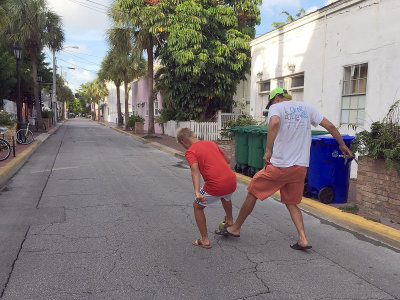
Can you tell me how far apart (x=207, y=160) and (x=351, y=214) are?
2.69m

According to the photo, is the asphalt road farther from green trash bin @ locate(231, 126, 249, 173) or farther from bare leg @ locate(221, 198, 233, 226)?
green trash bin @ locate(231, 126, 249, 173)

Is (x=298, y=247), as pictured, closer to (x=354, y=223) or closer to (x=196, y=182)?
Answer: (x=354, y=223)

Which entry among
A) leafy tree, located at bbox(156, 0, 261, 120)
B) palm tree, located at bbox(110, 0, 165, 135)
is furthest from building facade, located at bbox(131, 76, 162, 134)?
leafy tree, located at bbox(156, 0, 261, 120)

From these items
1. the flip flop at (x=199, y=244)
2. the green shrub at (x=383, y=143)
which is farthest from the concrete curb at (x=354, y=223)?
the flip flop at (x=199, y=244)

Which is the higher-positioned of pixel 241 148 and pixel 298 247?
pixel 241 148

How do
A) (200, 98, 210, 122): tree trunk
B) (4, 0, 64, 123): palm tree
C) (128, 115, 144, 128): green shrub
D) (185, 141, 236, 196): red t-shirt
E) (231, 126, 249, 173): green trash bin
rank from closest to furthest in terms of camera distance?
(185, 141, 236, 196): red t-shirt → (231, 126, 249, 173): green trash bin → (200, 98, 210, 122): tree trunk → (4, 0, 64, 123): palm tree → (128, 115, 144, 128): green shrub

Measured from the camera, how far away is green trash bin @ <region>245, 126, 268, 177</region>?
24.6 feet

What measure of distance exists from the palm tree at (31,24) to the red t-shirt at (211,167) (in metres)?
21.9

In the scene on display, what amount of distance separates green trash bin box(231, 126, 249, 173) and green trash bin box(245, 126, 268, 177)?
0.86ft

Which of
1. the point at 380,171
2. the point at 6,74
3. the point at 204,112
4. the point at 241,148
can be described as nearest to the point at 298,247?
the point at 380,171

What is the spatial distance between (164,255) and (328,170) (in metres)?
3.35

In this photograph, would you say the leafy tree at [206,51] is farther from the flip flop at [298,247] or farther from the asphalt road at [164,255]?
the flip flop at [298,247]

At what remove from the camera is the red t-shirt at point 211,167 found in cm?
371

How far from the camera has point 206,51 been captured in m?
16.0
